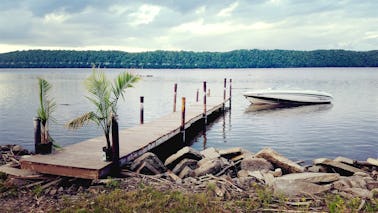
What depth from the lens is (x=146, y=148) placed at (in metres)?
11.0

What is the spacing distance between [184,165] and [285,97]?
79.6 ft

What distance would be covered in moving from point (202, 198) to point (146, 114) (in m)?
21.7

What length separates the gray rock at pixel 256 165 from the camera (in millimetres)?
10258

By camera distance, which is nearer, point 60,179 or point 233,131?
point 60,179

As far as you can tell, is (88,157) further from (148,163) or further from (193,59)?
(193,59)

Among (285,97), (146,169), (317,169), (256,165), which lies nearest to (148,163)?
(146,169)

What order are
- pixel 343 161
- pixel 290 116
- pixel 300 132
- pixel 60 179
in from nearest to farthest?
pixel 60 179 → pixel 343 161 → pixel 300 132 → pixel 290 116

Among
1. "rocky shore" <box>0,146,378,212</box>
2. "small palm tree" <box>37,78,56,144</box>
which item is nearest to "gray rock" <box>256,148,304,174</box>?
"rocky shore" <box>0,146,378,212</box>

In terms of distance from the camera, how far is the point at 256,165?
10320 mm

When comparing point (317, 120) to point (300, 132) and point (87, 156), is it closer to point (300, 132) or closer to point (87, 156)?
point (300, 132)

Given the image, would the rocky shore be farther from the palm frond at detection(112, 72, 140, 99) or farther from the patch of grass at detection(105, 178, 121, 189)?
the palm frond at detection(112, 72, 140, 99)

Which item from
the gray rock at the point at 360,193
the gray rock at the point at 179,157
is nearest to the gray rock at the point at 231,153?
the gray rock at the point at 179,157

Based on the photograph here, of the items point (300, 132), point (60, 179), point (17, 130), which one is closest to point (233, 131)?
point (300, 132)

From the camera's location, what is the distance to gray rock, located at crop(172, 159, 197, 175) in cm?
983
